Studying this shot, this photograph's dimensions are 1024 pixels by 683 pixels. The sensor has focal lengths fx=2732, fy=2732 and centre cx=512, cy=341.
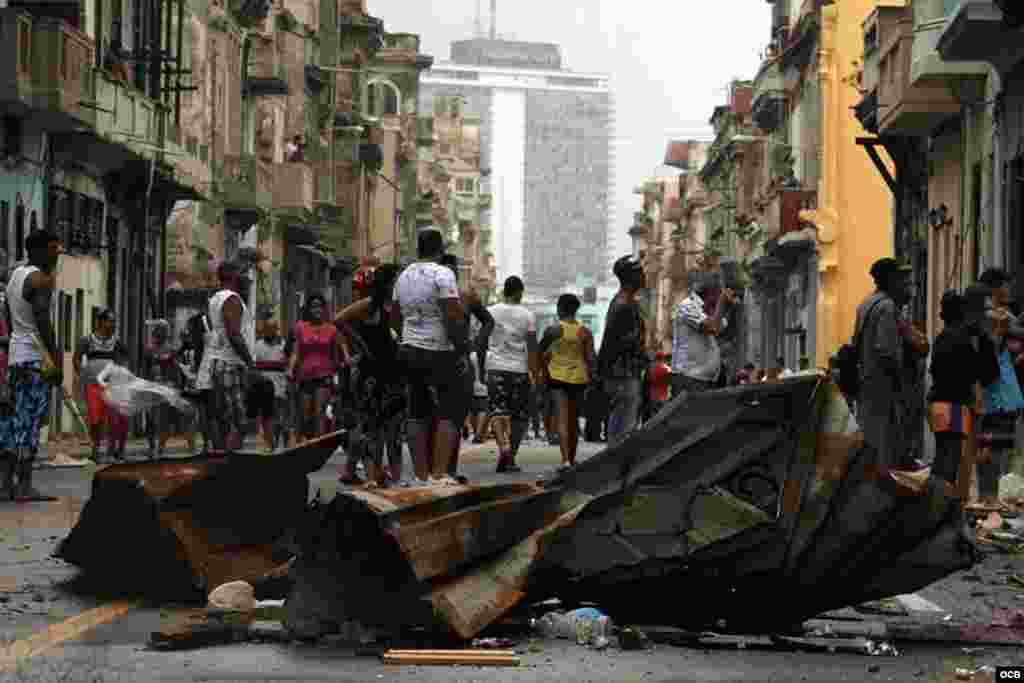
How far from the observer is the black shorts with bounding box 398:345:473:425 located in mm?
16438

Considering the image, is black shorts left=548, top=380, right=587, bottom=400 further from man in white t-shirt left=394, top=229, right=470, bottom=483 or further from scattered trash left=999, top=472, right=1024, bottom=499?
man in white t-shirt left=394, top=229, right=470, bottom=483

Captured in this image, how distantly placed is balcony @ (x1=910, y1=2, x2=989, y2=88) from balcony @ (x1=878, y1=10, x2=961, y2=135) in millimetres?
297

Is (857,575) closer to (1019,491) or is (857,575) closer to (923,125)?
(1019,491)

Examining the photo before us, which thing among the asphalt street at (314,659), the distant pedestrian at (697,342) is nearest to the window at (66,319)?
the distant pedestrian at (697,342)

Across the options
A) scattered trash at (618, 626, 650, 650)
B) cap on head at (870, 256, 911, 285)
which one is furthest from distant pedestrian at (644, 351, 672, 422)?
scattered trash at (618, 626, 650, 650)

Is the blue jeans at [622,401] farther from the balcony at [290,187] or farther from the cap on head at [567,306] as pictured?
the balcony at [290,187]

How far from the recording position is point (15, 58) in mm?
34500

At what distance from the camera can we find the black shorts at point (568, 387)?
74.0 feet

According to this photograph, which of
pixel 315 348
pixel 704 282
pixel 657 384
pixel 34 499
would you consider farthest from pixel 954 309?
pixel 657 384

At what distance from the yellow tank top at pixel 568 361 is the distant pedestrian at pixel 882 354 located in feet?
16.8

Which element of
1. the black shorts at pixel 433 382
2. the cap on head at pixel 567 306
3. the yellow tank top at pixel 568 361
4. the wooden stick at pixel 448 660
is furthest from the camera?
the cap on head at pixel 567 306

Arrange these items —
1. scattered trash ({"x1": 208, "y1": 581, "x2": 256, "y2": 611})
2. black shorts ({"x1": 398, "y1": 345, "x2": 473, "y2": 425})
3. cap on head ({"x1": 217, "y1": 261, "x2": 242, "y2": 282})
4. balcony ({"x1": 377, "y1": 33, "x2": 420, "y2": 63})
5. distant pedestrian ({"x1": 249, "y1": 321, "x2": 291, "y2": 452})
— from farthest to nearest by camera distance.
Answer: balcony ({"x1": 377, "y1": 33, "x2": 420, "y2": 63})
distant pedestrian ({"x1": 249, "y1": 321, "x2": 291, "y2": 452})
cap on head ({"x1": 217, "y1": 261, "x2": 242, "y2": 282})
black shorts ({"x1": 398, "y1": 345, "x2": 473, "y2": 425})
scattered trash ({"x1": 208, "y1": 581, "x2": 256, "y2": 611})

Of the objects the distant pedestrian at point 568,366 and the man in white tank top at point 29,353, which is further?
the distant pedestrian at point 568,366

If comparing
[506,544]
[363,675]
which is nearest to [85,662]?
[363,675]
